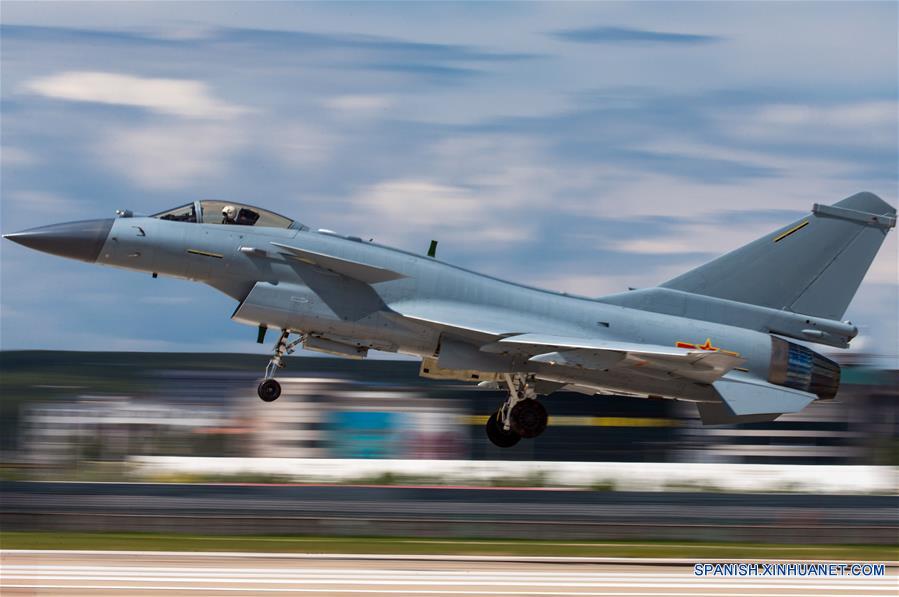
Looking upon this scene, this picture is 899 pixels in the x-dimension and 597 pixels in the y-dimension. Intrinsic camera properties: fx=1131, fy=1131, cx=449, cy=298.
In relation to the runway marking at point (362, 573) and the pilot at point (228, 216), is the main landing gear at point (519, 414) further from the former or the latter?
the pilot at point (228, 216)

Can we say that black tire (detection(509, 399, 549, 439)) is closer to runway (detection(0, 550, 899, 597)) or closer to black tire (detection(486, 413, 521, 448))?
black tire (detection(486, 413, 521, 448))

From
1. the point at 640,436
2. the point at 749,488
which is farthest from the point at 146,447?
the point at 749,488

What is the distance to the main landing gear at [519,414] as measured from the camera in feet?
67.4

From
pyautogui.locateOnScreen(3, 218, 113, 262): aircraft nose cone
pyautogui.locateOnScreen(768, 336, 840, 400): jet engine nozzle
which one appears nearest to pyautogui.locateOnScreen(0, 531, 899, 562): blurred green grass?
pyautogui.locateOnScreen(768, 336, 840, 400): jet engine nozzle

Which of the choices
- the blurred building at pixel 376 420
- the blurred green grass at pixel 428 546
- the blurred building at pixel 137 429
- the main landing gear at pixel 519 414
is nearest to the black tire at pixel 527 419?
the main landing gear at pixel 519 414

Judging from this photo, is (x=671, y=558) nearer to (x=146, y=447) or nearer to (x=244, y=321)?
(x=244, y=321)

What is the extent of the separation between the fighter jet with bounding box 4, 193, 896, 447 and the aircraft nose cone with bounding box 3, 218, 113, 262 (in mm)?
24

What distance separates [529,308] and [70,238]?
8033 millimetres

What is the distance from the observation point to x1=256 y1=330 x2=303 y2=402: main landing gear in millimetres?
18875

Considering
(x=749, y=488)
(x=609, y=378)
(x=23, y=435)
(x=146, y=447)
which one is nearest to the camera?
(x=609, y=378)

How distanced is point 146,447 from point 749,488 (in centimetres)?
3071

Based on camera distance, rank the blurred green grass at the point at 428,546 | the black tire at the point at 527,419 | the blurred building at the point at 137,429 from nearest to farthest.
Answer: the blurred green grass at the point at 428,546 → the black tire at the point at 527,419 → the blurred building at the point at 137,429

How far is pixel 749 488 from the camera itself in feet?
125

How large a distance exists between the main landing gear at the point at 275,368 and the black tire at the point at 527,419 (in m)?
4.15
